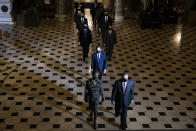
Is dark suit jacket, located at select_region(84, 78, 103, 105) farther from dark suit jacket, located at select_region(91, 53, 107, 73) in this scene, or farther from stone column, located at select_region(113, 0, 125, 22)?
stone column, located at select_region(113, 0, 125, 22)

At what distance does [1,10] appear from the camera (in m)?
16.8

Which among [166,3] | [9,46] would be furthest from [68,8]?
[9,46]

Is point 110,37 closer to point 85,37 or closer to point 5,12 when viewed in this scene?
point 85,37

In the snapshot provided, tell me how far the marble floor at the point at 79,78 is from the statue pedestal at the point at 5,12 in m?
0.96

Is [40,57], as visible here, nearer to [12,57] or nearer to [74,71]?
[12,57]

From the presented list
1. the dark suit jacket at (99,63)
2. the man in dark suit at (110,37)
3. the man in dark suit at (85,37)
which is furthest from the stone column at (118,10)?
the dark suit jacket at (99,63)

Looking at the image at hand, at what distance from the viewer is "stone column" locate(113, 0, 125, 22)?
61.0 feet

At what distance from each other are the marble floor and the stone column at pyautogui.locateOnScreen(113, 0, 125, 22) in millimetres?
2583

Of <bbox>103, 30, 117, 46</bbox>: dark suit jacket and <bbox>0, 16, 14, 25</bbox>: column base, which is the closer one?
<bbox>103, 30, 117, 46</bbox>: dark suit jacket

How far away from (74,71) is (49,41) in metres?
3.92

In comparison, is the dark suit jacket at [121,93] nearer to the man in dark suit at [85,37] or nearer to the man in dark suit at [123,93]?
the man in dark suit at [123,93]

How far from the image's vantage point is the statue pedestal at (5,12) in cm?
1678

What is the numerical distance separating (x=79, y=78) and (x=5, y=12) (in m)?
8.92

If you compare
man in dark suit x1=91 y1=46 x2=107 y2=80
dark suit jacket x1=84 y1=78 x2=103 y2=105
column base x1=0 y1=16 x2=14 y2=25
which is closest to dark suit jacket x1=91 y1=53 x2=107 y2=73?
man in dark suit x1=91 y1=46 x2=107 y2=80
